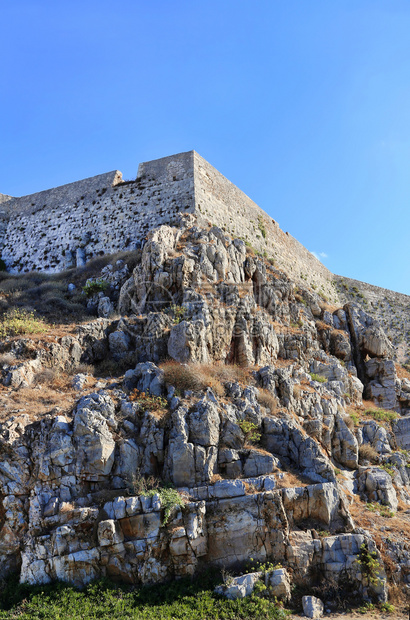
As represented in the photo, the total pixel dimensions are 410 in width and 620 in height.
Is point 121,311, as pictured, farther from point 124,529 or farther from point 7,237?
point 7,237

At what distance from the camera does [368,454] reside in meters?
15.9

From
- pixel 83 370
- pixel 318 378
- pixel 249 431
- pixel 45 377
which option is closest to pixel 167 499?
pixel 249 431

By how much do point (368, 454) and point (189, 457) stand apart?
284 inches

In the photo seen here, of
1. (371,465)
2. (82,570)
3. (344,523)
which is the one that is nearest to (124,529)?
(82,570)

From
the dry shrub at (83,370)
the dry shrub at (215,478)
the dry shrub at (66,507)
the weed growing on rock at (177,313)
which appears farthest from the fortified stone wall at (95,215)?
the dry shrub at (66,507)

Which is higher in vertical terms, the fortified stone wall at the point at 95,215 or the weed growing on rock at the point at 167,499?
the fortified stone wall at the point at 95,215

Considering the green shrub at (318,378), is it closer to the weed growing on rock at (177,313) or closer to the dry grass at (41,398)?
the weed growing on rock at (177,313)

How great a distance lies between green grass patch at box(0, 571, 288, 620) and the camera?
9.27 meters

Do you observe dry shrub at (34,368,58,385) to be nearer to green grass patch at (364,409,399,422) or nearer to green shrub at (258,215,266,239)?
green grass patch at (364,409,399,422)

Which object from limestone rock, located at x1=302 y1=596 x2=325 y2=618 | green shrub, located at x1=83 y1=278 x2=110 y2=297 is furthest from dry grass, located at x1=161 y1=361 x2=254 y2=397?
green shrub, located at x1=83 y1=278 x2=110 y2=297

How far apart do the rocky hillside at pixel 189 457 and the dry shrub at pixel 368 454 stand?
0.23ft

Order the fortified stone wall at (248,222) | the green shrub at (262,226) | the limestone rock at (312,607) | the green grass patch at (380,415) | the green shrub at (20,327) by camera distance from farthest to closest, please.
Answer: the green shrub at (262,226) < the fortified stone wall at (248,222) < the green grass patch at (380,415) < the green shrub at (20,327) < the limestone rock at (312,607)

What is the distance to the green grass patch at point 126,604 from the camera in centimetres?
927

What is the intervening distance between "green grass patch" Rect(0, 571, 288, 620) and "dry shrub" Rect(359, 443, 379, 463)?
720 cm
